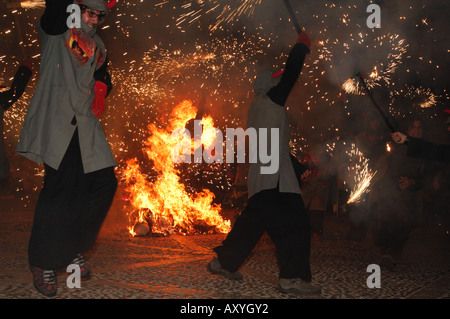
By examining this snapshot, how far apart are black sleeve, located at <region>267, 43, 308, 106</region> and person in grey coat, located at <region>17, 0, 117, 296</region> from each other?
1.47 metres

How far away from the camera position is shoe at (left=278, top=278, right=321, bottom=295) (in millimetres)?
4012

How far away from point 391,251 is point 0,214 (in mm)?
7569

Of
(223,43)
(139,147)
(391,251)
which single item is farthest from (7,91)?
(139,147)

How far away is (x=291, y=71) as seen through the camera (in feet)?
13.6

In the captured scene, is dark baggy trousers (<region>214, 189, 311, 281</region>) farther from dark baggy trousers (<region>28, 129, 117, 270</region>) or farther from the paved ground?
dark baggy trousers (<region>28, 129, 117, 270</region>)

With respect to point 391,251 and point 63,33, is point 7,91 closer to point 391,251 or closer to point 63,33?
point 63,33

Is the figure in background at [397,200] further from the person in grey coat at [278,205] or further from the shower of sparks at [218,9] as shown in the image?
the shower of sparks at [218,9]

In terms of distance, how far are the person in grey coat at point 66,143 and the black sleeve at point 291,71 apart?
1.47 meters

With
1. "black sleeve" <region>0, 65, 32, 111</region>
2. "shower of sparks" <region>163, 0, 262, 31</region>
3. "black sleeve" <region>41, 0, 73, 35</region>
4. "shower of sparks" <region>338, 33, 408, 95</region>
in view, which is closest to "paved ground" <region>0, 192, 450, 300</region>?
"black sleeve" <region>0, 65, 32, 111</region>

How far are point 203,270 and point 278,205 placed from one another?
1.11 meters

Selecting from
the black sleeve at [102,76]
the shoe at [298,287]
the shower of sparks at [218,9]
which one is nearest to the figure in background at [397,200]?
the shoe at [298,287]

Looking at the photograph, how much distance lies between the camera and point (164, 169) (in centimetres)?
887

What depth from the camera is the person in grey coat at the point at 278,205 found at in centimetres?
409

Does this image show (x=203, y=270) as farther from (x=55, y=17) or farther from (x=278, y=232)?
(x=55, y=17)
